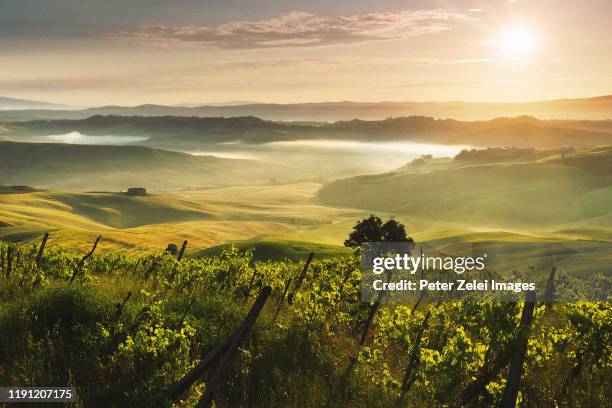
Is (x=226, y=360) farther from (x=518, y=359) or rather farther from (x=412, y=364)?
(x=518, y=359)

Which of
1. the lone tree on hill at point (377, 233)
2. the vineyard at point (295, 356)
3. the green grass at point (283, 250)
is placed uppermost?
the vineyard at point (295, 356)

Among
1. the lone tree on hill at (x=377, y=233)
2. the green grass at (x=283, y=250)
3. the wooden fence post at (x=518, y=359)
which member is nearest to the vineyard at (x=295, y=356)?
the wooden fence post at (x=518, y=359)

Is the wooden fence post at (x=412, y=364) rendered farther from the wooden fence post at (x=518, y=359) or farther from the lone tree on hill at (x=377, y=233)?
the lone tree on hill at (x=377, y=233)

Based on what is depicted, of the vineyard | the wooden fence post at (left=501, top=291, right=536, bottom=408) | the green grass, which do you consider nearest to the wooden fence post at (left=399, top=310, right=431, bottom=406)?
the vineyard

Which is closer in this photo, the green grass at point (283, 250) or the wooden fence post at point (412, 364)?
the wooden fence post at point (412, 364)

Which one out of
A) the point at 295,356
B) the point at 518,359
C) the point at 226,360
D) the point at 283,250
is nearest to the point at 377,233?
the point at 283,250

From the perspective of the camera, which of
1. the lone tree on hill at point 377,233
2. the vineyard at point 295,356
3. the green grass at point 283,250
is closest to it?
the vineyard at point 295,356

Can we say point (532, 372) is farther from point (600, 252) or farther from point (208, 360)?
point (600, 252)

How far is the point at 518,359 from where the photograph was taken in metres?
8.32

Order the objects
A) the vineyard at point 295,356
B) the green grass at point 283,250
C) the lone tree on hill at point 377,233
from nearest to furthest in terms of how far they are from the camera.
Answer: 1. the vineyard at point 295,356
2. the lone tree on hill at point 377,233
3. the green grass at point 283,250

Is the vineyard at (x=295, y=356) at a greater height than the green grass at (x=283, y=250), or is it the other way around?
the vineyard at (x=295, y=356)

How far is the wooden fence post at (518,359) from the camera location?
316 inches

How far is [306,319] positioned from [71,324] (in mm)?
4855

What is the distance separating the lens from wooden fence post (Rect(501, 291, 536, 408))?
8031 mm
